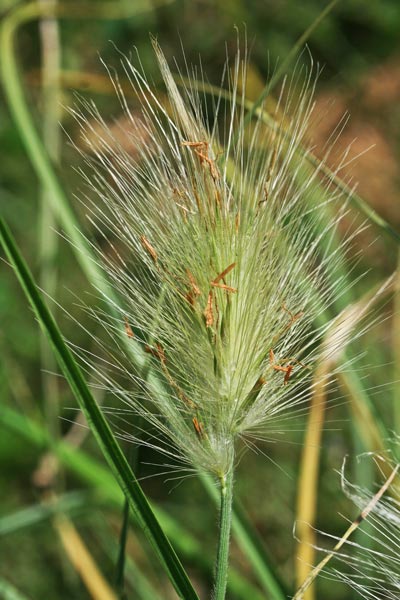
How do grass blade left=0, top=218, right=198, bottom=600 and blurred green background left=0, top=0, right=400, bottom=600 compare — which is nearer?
grass blade left=0, top=218, right=198, bottom=600

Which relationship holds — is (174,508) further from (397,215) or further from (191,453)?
(191,453)

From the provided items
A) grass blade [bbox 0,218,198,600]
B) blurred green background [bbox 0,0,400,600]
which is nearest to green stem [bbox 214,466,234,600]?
grass blade [bbox 0,218,198,600]

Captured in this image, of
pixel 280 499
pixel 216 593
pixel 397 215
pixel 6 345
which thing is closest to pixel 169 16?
pixel 397 215

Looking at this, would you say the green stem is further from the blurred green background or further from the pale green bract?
the blurred green background

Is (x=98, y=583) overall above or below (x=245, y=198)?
below

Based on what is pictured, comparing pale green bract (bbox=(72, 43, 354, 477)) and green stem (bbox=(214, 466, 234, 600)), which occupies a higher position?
pale green bract (bbox=(72, 43, 354, 477))

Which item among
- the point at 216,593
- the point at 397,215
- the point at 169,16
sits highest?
the point at 169,16

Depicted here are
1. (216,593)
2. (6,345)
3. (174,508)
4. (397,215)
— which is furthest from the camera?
(397,215)

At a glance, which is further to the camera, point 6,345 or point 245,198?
point 6,345
